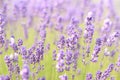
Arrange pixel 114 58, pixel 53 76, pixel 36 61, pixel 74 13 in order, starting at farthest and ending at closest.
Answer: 1. pixel 74 13
2. pixel 114 58
3. pixel 53 76
4. pixel 36 61

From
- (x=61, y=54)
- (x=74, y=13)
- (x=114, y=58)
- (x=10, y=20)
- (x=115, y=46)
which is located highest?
(x=74, y=13)

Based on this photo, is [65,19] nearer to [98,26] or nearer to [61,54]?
[98,26]

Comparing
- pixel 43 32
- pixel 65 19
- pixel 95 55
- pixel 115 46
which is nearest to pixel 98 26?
pixel 65 19

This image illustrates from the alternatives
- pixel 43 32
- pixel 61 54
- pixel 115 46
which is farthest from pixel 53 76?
pixel 115 46

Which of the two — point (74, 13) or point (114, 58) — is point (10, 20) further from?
point (114, 58)

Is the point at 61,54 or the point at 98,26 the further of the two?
the point at 98,26

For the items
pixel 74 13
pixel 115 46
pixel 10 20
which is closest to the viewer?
pixel 115 46

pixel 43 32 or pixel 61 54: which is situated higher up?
pixel 43 32

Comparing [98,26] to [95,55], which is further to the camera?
[98,26]

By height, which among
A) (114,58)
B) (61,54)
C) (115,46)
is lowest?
(61,54)
